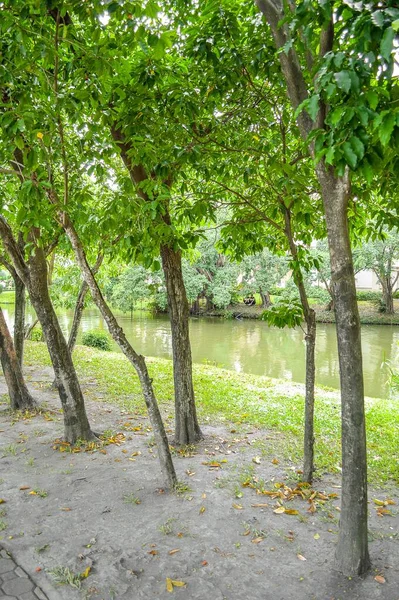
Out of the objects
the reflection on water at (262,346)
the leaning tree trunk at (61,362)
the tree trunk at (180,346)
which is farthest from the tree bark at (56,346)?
the reflection on water at (262,346)

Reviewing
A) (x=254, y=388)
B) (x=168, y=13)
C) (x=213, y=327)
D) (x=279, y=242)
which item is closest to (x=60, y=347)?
(x=279, y=242)

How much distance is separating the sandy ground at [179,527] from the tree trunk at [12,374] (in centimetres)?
140

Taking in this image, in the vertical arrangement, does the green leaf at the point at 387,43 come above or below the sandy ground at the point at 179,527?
above

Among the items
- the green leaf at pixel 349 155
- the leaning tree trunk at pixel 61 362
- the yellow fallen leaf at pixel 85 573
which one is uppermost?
the green leaf at pixel 349 155

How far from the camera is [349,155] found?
1.97m

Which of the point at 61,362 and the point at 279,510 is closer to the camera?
the point at 279,510

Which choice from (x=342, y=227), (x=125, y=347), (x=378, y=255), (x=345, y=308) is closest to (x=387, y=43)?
(x=342, y=227)

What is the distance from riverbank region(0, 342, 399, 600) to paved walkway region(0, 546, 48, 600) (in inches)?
2.7

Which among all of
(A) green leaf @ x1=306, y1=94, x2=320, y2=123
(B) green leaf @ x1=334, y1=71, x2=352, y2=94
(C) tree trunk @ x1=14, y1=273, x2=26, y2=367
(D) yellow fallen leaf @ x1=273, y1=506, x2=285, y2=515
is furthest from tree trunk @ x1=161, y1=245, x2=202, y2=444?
(B) green leaf @ x1=334, y1=71, x2=352, y2=94

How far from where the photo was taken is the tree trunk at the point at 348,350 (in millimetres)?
2824

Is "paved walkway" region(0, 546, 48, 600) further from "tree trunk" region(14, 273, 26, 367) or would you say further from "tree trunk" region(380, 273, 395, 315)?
"tree trunk" region(380, 273, 395, 315)

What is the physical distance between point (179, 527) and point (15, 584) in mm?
1306

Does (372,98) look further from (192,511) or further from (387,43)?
(192,511)

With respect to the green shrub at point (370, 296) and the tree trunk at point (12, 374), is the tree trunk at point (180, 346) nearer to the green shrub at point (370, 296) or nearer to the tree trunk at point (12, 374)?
the tree trunk at point (12, 374)
